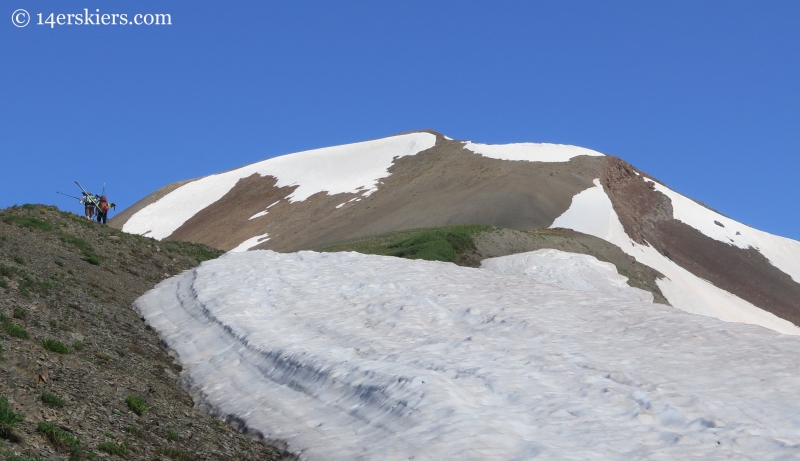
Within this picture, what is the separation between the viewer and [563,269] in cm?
3550

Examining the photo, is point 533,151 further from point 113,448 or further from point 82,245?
point 113,448

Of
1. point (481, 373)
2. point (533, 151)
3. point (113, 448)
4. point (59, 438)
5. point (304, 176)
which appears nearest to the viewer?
point (59, 438)

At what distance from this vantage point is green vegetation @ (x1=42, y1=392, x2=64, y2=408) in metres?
11.1

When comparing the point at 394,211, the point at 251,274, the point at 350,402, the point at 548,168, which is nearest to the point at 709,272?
the point at 548,168

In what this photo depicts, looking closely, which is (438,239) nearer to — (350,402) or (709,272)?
(350,402)

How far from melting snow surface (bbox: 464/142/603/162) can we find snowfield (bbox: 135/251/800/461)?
5236cm

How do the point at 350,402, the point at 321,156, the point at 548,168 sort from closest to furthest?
the point at 350,402, the point at 548,168, the point at 321,156

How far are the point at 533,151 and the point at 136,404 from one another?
6754 cm

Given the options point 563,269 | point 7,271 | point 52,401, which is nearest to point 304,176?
point 563,269

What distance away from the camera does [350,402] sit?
13750 millimetres

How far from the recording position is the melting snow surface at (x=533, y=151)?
74688 mm

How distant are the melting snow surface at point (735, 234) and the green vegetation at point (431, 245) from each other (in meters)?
36.8

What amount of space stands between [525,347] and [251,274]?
1324 cm

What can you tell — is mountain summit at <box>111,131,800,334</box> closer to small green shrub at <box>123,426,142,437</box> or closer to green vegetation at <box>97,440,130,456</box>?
small green shrub at <box>123,426,142,437</box>
